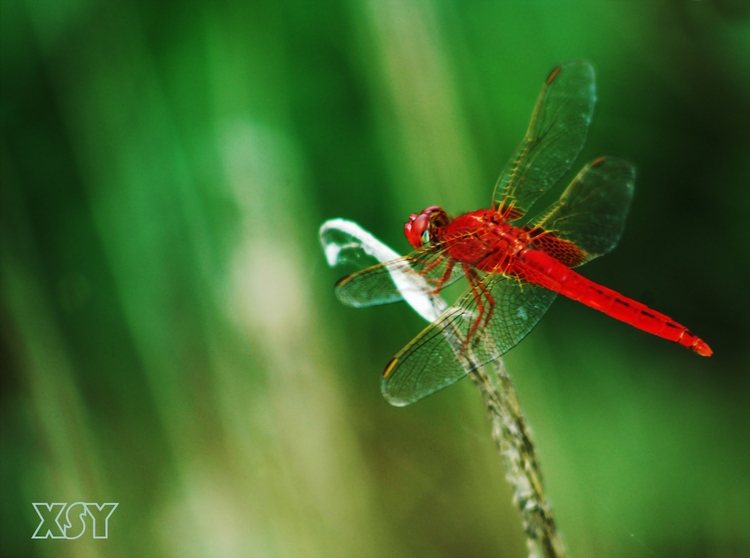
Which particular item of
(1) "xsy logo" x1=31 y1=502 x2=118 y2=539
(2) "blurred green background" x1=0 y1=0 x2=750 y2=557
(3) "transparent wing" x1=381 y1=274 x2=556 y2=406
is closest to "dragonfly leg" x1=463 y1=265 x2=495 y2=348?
(3) "transparent wing" x1=381 y1=274 x2=556 y2=406

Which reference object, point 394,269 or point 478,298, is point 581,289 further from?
point 394,269

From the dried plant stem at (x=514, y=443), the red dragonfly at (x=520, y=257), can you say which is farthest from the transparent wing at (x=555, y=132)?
the dried plant stem at (x=514, y=443)

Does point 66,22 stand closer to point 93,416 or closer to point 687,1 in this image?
point 93,416

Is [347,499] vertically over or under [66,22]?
under

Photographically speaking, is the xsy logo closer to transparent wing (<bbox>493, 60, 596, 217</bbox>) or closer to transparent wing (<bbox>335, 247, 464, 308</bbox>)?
transparent wing (<bbox>335, 247, 464, 308</bbox>)

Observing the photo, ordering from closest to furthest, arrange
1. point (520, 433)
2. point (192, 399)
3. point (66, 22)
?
point (520, 433) → point (192, 399) → point (66, 22)

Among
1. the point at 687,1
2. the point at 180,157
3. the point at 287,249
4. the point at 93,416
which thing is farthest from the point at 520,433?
the point at 687,1

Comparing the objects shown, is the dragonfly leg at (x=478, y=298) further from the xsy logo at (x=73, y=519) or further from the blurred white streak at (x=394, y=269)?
the xsy logo at (x=73, y=519)
